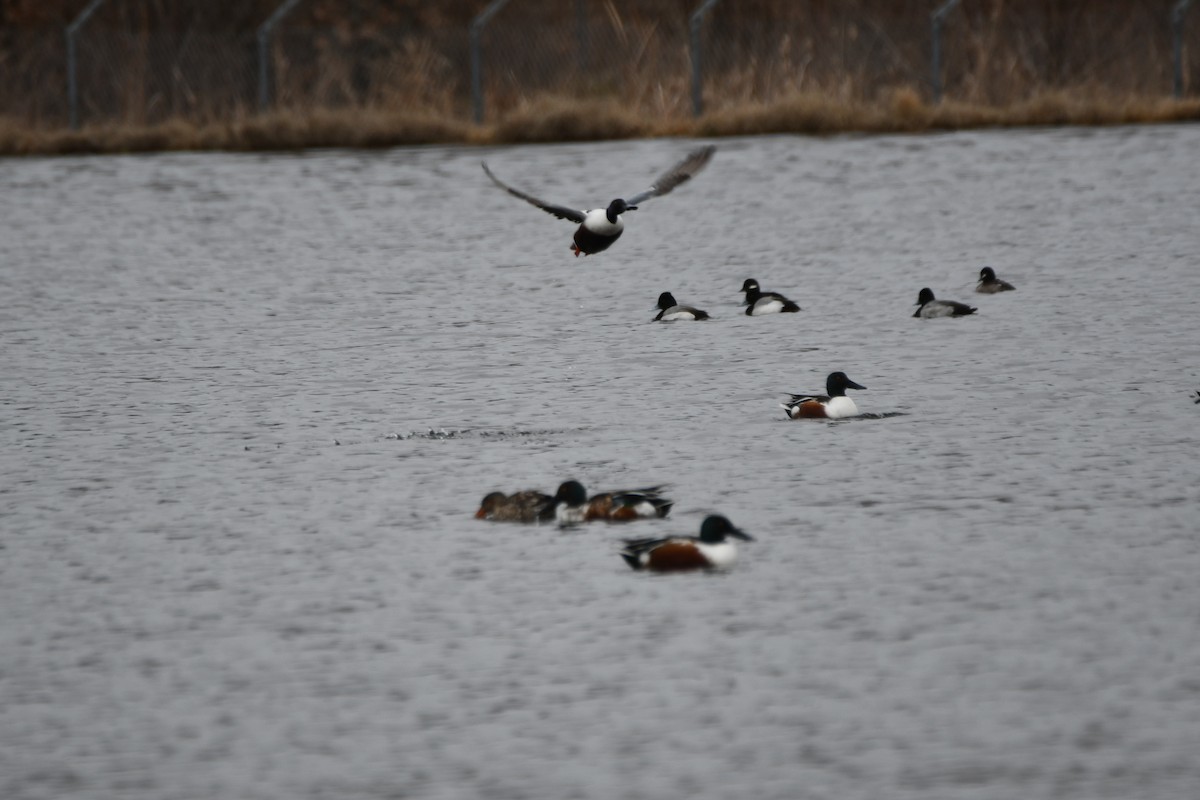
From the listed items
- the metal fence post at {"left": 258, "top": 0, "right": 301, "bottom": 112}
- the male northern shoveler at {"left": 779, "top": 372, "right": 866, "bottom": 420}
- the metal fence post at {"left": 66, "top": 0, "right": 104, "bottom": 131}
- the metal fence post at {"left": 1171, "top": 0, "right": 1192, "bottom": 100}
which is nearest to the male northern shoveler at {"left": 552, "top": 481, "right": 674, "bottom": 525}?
the male northern shoveler at {"left": 779, "top": 372, "right": 866, "bottom": 420}

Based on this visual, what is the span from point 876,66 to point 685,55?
Answer: 10.2 ft

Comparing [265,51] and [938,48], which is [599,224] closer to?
[938,48]

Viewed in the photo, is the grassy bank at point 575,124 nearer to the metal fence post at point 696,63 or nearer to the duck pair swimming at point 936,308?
the metal fence post at point 696,63

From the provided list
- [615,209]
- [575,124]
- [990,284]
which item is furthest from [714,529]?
[575,124]

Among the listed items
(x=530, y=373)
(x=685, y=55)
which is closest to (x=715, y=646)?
(x=530, y=373)

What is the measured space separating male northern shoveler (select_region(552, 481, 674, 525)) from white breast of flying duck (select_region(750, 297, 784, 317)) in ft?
20.5

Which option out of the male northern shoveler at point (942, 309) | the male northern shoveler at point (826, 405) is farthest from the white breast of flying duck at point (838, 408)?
the male northern shoveler at point (942, 309)

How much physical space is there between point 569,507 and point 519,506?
0.73ft

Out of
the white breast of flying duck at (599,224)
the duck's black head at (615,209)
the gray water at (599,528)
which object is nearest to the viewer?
the gray water at (599,528)

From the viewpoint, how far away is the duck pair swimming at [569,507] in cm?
891

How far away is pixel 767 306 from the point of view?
15.1 m

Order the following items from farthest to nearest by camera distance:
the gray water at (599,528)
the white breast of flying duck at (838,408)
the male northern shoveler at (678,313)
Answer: the male northern shoveler at (678,313), the white breast of flying duck at (838,408), the gray water at (599,528)

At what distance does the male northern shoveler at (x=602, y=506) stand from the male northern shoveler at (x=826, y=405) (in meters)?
2.30

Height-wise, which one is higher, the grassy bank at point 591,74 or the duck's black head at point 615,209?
the grassy bank at point 591,74
